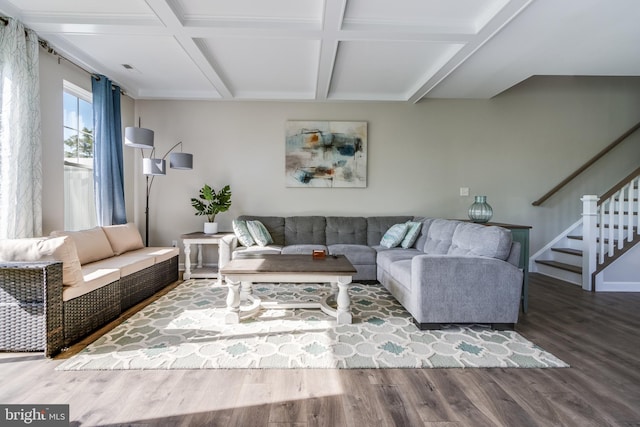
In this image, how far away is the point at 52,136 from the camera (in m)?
3.23

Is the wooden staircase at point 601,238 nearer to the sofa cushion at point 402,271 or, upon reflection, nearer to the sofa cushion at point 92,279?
the sofa cushion at point 402,271

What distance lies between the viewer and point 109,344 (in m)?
2.30

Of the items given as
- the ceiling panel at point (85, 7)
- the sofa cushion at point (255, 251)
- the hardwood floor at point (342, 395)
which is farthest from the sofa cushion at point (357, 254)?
the ceiling panel at point (85, 7)

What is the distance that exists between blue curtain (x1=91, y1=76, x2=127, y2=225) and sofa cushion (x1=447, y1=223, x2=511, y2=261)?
13.4ft

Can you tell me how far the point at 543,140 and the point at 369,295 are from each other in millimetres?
3860

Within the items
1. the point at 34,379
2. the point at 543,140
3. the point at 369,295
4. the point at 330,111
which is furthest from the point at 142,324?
the point at 543,140

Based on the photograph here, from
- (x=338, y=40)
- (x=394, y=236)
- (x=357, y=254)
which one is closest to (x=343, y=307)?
(x=357, y=254)

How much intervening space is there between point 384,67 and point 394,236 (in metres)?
2.12

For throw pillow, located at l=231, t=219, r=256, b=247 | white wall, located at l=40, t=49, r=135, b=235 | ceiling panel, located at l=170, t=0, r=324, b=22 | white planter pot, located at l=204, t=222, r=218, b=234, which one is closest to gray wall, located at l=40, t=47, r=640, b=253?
white planter pot, located at l=204, t=222, r=218, b=234

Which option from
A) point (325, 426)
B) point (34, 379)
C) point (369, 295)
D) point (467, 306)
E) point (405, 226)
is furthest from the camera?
point (405, 226)

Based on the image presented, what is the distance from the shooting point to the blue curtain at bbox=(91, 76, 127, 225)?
148 inches

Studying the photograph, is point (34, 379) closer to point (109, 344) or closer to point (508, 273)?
point (109, 344)

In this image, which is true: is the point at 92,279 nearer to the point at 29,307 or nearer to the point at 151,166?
the point at 29,307

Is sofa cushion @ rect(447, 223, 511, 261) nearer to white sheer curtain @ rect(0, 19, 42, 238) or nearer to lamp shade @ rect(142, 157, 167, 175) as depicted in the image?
lamp shade @ rect(142, 157, 167, 175)
